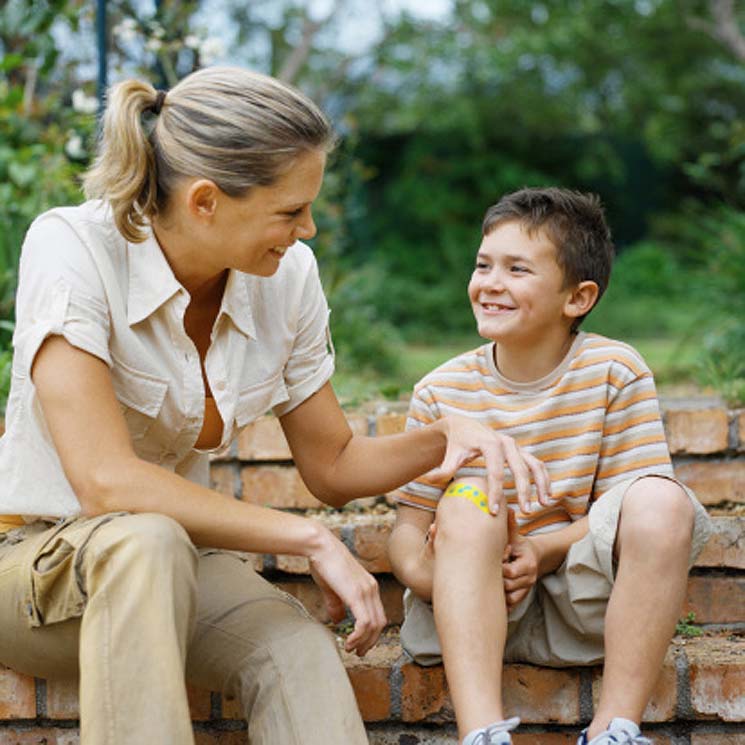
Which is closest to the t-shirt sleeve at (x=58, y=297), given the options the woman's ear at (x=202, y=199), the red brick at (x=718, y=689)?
the woman's ear at (x=202, y=199)

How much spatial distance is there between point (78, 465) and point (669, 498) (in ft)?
3.07

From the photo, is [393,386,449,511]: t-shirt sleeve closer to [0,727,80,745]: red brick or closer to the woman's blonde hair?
the woman's blonde hair

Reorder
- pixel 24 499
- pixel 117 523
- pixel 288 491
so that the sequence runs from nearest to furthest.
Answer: pixel 117 523 < pixel 24 499 < pixel 288 491

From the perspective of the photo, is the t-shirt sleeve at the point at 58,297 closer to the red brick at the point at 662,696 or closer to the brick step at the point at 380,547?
the brick step at the point at 380,547

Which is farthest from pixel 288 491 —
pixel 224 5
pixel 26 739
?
pixel 224 5

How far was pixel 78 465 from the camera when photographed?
1800 millimetres

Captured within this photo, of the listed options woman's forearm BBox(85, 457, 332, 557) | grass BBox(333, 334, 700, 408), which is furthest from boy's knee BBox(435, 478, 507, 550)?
grass BBox(333, 334, 700, 408)

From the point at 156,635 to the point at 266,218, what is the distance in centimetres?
69

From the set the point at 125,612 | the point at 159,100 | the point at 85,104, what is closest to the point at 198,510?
the point at 125,612

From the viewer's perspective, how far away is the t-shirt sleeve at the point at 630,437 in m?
2.17

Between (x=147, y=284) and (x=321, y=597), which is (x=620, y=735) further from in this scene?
(x=147, y=284)

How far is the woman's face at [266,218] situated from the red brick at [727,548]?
108cm

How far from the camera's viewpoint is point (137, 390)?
78.2 inches

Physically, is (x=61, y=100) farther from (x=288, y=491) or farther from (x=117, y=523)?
(x=117, y=523)
